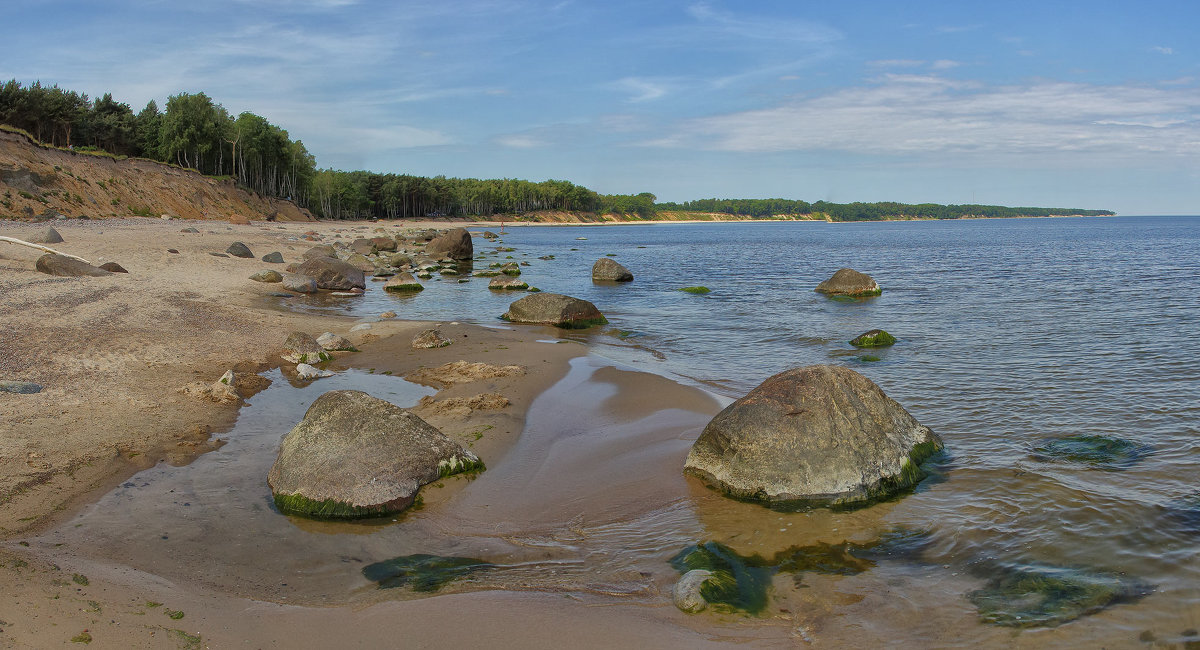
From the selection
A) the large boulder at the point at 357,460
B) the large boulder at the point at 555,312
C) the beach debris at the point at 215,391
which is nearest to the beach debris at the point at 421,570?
the large boulder at the point at 357,460

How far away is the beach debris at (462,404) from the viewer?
383 inches

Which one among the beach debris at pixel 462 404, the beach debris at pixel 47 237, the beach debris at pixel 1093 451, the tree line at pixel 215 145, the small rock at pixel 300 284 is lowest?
the beach debris at pixel 462 404

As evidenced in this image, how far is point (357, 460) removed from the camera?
689 cm

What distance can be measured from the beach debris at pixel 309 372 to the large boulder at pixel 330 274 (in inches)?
551

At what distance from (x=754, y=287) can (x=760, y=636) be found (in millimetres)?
26627

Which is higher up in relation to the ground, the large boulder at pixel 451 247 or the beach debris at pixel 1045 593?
the large boulder at pixel 451 247

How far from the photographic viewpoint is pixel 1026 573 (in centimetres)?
563

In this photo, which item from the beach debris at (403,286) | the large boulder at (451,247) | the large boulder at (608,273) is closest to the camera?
the beach debris at (403,286)

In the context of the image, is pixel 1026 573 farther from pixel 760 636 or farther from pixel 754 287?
pixel 754 287

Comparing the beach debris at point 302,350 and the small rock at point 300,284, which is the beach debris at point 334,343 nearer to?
the beach debris at point 302,350

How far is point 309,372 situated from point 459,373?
2.40 m

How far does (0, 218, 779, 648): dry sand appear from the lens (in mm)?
4473

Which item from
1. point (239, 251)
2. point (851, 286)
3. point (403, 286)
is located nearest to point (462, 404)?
point (403, 286)

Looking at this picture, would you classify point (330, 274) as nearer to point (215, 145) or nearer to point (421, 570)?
point (421, 570)
